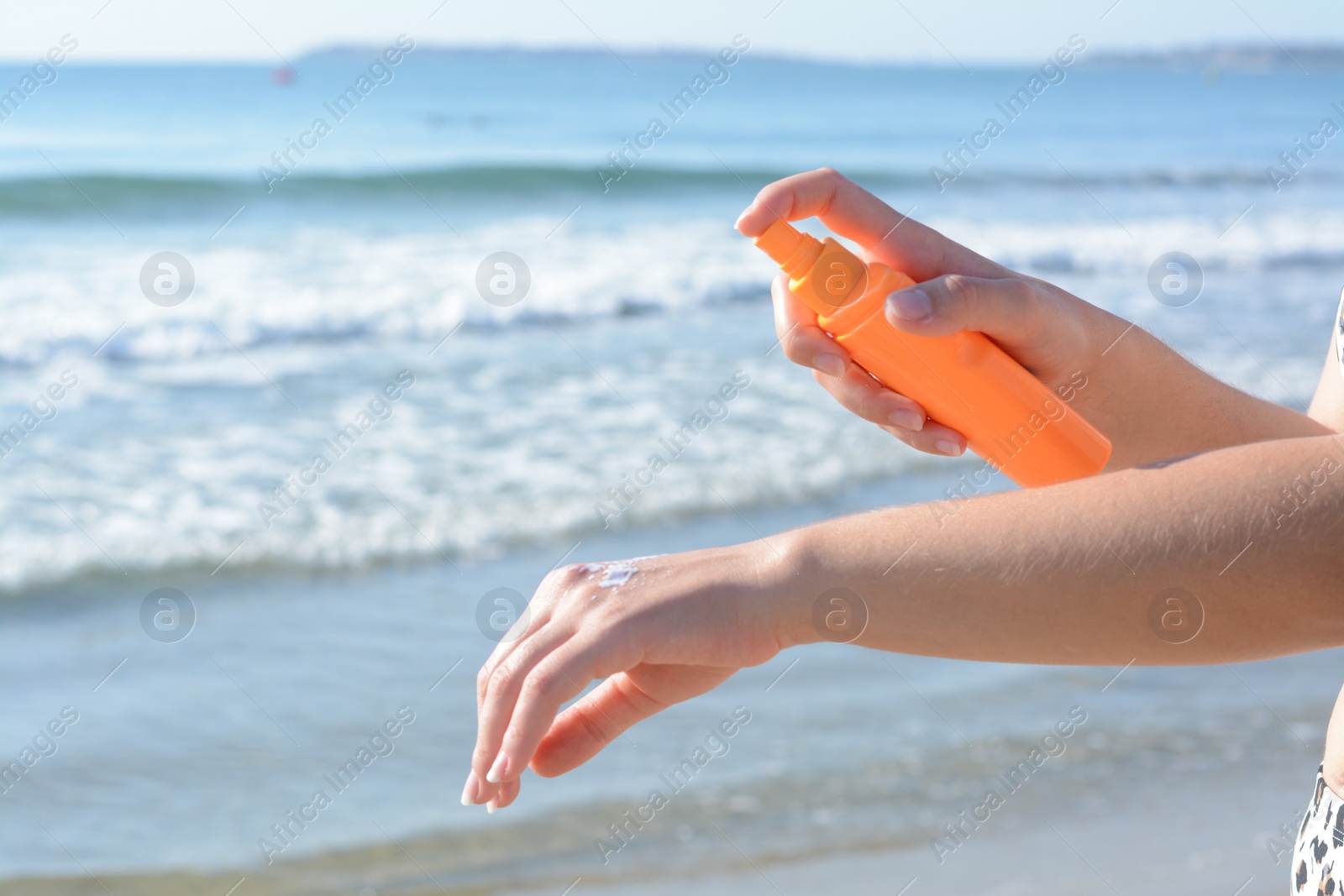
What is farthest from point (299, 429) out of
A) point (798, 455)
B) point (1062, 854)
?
point (1062, 854)

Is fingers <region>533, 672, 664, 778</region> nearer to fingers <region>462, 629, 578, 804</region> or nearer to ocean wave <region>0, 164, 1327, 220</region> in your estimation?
fingers <region>462, 629, 578, 804</region>

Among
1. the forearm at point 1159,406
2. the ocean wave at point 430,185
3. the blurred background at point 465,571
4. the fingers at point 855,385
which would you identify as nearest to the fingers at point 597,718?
the fingers at point 855,385

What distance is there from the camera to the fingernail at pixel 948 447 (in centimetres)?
125

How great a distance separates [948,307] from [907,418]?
14cm

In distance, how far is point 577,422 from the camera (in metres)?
6.46

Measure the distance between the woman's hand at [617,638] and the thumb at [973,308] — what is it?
0.31 meters

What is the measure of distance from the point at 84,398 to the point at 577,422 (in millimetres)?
3176

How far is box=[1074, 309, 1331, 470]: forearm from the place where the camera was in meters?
1.31

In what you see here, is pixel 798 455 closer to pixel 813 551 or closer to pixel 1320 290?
pixel 813 551

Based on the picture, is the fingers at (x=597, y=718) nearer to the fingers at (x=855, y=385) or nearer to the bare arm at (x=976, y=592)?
the bare arm at (x=976, y=592)

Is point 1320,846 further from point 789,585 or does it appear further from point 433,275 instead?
point 433,275

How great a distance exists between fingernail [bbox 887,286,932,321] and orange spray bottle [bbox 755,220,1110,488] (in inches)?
1.7

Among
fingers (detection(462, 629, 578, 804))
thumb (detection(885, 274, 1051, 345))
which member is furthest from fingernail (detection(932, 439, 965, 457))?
fingers (detection(462, 629, 578, 804))

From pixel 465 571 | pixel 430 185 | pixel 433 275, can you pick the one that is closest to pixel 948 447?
pixel 465 571
